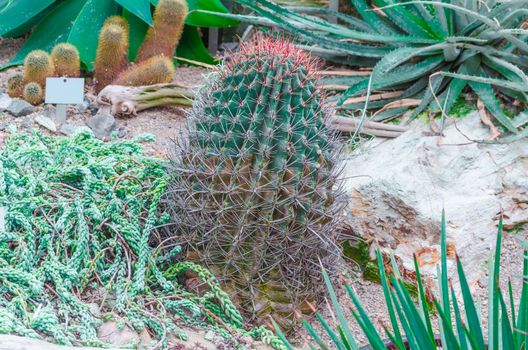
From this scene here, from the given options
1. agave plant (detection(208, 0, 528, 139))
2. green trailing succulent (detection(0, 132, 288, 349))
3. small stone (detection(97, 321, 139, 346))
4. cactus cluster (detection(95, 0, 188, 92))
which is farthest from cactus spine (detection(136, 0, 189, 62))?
small stone (detection(97, 321, 139, 346))

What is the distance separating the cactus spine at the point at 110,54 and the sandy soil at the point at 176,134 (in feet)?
0.45

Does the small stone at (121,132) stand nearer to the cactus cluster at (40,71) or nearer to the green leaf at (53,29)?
the cactus cluster at (40,71)

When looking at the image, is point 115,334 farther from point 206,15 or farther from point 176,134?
point 206,15

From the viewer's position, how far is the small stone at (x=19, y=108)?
3.70m

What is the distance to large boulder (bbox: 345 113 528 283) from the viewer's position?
305 centimetres

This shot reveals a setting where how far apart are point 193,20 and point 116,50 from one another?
2.77 ft

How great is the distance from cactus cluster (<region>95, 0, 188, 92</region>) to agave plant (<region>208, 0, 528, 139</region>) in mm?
445

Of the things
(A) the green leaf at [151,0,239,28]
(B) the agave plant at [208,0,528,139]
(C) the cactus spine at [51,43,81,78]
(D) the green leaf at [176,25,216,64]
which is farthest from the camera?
(D) the green leaf at [176,25,216,64]

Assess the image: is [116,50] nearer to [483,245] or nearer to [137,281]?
[137,281]

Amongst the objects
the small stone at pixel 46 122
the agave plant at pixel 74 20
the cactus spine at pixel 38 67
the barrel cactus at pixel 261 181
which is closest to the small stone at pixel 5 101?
the cactus spine at pixel 38 67

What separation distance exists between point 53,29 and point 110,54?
27.7 inches

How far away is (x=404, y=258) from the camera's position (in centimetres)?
307

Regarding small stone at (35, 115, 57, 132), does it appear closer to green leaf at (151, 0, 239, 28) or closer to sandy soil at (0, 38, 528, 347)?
sandy soil at (0, 38, 528, 347)

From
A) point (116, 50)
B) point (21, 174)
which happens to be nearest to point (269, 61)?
point (21, 174)
